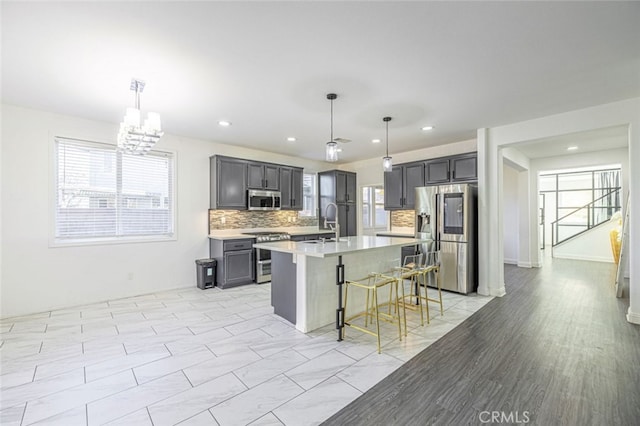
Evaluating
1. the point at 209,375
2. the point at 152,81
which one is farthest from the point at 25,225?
the point at 209,375

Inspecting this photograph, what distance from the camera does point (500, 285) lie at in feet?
15.5

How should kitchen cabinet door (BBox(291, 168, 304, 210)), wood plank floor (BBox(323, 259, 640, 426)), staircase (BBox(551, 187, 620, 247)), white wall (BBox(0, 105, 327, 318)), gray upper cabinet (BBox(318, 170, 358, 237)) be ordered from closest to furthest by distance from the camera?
wood plank floor (BBox(323, 259, 640, 426)) → white wall (BBox(0, 105, 327, 318)) → kitchen cabinet door (BBox(291, 168, 304, 210)) → gray upper cabinet (BBox(318, 170, 358, 237)) → staircase (BBox(551, 187, 620, 247))

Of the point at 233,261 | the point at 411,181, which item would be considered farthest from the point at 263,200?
the point at 411,181

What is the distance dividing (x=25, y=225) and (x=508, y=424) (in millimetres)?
5639

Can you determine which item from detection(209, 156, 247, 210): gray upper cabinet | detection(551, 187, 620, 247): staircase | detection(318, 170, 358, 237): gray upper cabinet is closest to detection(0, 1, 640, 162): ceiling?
detection(209, 156, 247, 210): gray upper cabinet

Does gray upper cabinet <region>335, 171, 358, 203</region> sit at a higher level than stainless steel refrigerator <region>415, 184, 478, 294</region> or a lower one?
higher

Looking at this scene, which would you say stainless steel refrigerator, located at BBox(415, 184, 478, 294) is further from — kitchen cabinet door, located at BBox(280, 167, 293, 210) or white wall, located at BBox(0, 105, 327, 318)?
white wall, located at BBox(0, 105, 327, 318)

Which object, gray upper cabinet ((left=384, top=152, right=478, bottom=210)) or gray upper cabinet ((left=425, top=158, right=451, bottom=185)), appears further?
gray upper cabinet ((left=425, top=158, right=451, bottom=185))

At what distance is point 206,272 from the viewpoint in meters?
5.14

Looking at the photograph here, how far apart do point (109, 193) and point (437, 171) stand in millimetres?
5710

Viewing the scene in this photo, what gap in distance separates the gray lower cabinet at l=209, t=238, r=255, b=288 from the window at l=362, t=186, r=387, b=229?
356 cm

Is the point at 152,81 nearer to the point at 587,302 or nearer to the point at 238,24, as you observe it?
the point at 238,24

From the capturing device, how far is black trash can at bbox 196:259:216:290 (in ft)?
16.7

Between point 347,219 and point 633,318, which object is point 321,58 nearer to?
point 633,318
